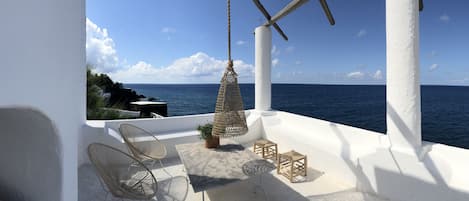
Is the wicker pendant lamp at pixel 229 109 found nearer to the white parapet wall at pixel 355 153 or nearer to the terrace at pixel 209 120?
the terrace at pixel 209 120

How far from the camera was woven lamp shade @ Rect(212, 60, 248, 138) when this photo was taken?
2.84 metres

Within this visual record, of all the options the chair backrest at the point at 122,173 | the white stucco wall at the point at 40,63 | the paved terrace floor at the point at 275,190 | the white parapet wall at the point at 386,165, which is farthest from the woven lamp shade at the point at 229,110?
the white stucco wall at the point at 40,63

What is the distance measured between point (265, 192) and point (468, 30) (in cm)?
2664

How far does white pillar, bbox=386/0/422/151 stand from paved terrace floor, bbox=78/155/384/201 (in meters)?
0.90

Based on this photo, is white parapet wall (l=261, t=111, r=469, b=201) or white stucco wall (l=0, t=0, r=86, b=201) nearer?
white stucco wall (l=0, t=0, r=86, b=201)

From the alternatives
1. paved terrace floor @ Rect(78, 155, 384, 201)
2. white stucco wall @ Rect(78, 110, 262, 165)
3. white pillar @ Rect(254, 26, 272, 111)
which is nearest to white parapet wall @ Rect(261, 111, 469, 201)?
paved terrace floor @ Rect(78, 155, 384, 201)

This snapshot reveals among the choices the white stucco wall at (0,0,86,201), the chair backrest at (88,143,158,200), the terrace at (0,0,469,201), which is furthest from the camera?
the chair backrest at (88,143,158,200)

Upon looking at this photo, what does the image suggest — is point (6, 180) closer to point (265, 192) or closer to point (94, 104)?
point (265, 192)

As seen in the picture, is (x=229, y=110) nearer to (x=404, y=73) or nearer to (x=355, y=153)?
(x=355, y=153)

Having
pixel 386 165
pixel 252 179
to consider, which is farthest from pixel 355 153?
pixel 252 179

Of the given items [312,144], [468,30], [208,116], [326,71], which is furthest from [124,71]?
[468,30]

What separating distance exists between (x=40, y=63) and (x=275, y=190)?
278 cm

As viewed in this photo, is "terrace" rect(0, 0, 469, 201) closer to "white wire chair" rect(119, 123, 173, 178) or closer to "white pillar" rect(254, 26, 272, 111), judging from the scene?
"white pillar" rect(254, 26, 272, 111)

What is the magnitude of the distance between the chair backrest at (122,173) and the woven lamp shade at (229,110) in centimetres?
101
